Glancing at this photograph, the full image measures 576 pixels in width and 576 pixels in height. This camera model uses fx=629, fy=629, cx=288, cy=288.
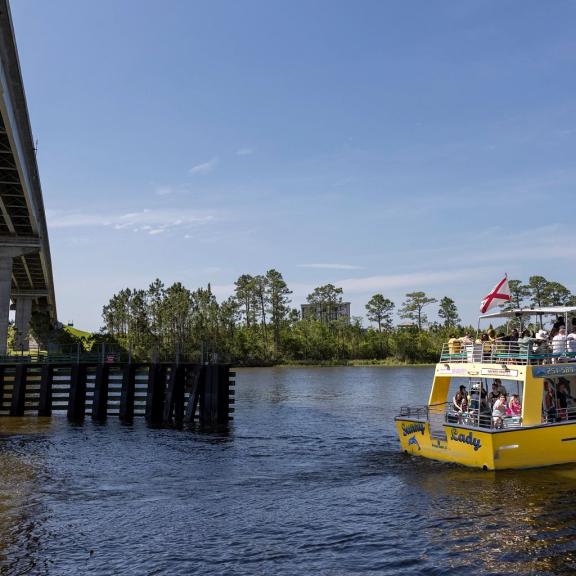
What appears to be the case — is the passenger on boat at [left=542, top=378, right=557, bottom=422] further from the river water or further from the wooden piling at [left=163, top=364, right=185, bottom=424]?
the wooden piling at [left=163, top=364, right=185, bottom=424]

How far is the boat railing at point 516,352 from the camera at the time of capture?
22219mm

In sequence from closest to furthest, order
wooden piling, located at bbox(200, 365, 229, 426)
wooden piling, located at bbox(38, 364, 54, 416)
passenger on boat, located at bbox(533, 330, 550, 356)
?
passenger on boat, located at bbox(533, 330, 550, 356) < wooden piling, located at bbox(200, 365, 229, 426) < wooden piling, located at bbox(38, 364, 54, 416)

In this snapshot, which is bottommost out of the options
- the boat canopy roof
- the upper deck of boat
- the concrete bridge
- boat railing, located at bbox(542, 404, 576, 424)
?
boat railing, located at bbox(542, 404, 576, 424)

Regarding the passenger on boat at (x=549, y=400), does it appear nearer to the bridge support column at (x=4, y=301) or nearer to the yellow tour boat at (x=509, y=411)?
the yellow tour boat at (x=509, y=411)

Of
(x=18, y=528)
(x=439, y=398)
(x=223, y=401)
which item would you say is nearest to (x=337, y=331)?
(x=223, y=401)

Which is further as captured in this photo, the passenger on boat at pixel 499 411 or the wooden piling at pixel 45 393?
the wooden piling at pixel 45 393

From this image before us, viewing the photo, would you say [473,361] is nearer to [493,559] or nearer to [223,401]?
[493,559]

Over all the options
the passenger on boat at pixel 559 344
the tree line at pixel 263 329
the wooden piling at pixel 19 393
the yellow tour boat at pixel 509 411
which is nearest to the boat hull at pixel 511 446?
the yellow tour boat at pixel 509 411

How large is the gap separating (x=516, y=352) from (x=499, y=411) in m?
2.63

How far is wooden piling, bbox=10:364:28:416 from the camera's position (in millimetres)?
39219

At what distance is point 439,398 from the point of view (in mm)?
25719

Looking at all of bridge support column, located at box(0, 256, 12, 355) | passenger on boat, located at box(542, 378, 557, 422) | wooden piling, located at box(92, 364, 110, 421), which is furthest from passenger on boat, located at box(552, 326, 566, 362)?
bridge support column, located at box(0, 256, 12, 355)

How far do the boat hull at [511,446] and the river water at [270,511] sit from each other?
477 mm

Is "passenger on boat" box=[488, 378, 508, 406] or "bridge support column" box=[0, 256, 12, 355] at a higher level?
"bridge support column" box=[0, 256, 12, 355]
